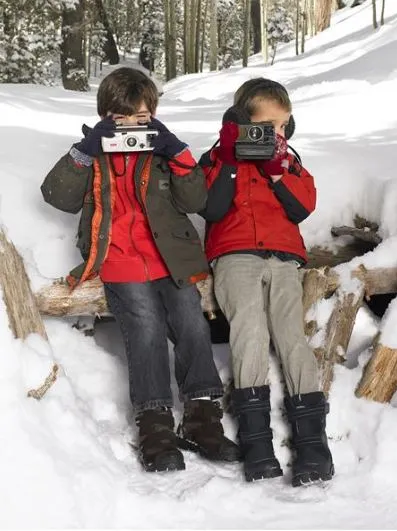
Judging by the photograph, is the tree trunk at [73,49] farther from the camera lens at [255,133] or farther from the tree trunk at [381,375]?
the tree trunk at [381,375]

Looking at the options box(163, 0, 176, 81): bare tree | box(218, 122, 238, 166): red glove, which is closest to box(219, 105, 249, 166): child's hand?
box(218, 122, 238, 166): red glove

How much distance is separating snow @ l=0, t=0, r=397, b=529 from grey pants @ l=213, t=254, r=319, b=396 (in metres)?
0.22

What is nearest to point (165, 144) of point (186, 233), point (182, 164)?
point (182, 164)

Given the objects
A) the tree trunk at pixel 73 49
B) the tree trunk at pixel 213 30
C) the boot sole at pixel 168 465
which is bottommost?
the boot sole at pixel 168 465

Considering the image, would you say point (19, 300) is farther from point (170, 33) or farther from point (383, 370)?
point (170, 33)

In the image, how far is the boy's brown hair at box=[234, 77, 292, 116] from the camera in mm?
3373

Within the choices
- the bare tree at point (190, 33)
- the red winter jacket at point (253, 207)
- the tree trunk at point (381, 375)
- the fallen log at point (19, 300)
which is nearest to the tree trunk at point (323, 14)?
the bare tree at point (190, 33)

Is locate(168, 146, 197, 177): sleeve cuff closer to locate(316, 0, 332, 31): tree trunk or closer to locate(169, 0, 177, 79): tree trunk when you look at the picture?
locate(169, 0, 177, 79): tree trunk

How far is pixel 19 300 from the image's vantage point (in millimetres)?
2910

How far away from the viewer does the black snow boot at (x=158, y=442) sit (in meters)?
2.78

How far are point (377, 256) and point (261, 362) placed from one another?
3.03 feet

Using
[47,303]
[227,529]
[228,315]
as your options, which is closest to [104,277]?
[47,303]

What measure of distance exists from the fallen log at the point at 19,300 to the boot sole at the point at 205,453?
678 mm

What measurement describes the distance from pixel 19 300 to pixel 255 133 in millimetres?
1367
